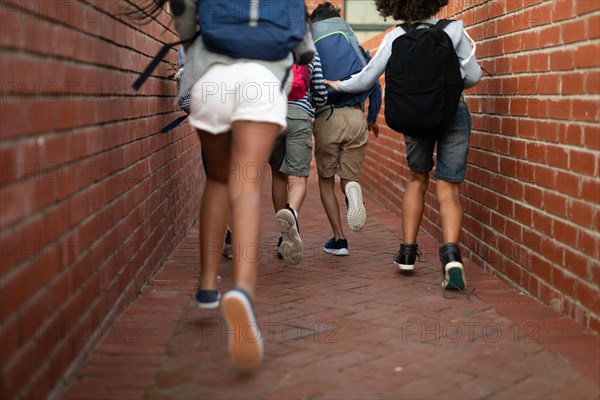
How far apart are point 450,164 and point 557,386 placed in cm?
212

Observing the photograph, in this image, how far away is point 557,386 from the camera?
3.35 metres

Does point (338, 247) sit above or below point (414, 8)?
below

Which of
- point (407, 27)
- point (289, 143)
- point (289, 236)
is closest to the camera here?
point (407, 27)

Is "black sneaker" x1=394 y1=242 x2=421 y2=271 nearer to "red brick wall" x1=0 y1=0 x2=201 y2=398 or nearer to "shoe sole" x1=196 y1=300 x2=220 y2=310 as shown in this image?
"red brick wall" x1=0 y1=0 x2=201 y2=398

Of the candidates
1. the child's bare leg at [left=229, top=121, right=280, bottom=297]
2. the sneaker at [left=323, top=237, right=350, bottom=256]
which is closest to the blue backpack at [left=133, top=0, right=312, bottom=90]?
the child's bare leg at [left=229, top=121, right=280, bottom=297]

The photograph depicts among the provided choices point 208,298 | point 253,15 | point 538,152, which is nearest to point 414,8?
point 538,152

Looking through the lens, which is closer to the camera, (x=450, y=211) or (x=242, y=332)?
(x=242, y=332)

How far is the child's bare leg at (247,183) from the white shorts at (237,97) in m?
0.05

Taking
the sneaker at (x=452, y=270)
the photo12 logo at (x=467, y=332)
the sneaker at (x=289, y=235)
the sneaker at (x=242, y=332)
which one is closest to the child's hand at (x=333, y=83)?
the sneaker at (x=289, y=235)

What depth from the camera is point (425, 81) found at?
5023 mm

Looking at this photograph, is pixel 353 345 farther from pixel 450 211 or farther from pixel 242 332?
pixel 450 211

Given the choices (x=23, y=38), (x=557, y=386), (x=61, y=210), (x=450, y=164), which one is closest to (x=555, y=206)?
(x=450, y=164)

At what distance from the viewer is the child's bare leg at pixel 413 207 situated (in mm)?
5516

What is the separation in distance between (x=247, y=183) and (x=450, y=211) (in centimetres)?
194
